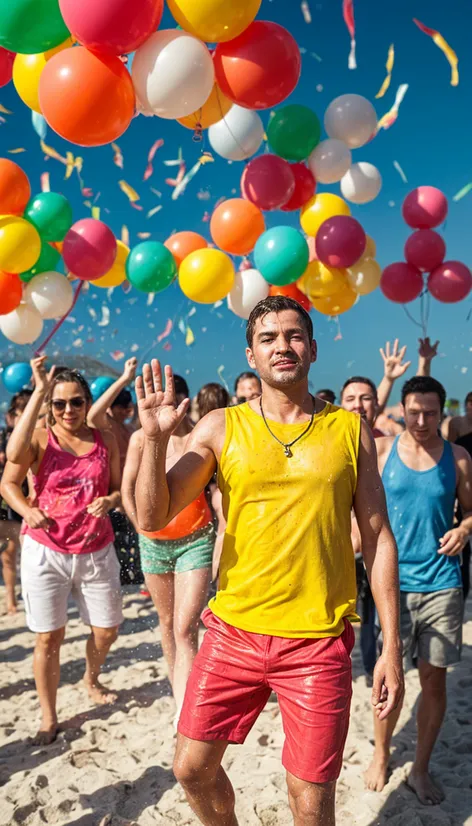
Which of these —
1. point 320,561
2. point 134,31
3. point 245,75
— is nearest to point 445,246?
point 245,75

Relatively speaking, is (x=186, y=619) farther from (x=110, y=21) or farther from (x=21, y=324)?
(x=110, y=21)

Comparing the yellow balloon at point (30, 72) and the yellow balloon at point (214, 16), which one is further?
the yellow balloon at point (30, 72)

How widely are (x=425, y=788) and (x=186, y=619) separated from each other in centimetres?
141

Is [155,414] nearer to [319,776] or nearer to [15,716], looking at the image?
[319,776]

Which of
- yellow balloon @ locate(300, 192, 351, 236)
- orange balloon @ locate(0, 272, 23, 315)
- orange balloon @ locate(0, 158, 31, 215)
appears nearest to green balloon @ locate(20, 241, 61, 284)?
orange balloon @ locate(0, 272, 23, 315)

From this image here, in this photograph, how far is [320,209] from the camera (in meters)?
5.29

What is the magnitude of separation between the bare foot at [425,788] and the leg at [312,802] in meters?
1.26

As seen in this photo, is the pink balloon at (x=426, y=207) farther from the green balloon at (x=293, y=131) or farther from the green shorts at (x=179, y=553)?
the green shorts at (x=179, y=553)

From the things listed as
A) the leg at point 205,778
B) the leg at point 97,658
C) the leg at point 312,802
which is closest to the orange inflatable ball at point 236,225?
the leg at point 97,658

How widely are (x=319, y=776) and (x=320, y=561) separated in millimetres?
635

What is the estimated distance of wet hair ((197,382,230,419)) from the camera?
186 inches

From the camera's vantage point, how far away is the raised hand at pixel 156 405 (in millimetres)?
2031

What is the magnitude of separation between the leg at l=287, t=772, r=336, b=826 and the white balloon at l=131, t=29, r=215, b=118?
3346 mm

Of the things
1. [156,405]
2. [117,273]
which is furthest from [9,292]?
[156,405]
